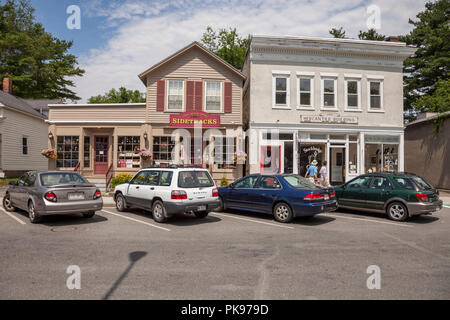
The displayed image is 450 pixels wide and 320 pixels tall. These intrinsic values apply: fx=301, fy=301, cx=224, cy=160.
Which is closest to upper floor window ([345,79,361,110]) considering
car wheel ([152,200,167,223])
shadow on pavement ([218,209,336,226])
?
shadow on pavement ([218,209,336,226])

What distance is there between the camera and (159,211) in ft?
30.1

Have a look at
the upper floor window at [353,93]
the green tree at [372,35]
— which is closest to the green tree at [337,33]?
the green tree at [372,35]

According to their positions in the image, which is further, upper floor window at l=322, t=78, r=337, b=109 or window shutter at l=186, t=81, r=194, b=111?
upper floor window at l=322, t=78, r=337, b=109

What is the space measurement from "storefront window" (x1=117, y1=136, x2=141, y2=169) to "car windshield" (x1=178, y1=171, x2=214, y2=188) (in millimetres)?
8824

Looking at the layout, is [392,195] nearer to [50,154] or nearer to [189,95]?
[189,95]

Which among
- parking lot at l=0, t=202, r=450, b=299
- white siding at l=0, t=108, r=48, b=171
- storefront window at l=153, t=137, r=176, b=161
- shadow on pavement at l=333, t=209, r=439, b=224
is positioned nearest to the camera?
parking lot at l=0, t=202, r=450, b=299

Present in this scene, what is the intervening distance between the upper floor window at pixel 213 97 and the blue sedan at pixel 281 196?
7868 millimetres

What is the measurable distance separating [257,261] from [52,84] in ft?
136

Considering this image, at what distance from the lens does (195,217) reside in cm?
1028

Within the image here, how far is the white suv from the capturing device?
8797mm

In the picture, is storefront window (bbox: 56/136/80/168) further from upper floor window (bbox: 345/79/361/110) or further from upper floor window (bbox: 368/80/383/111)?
upper floor window (bbox: 368/80/383/111)

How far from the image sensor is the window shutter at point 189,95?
1744 cm

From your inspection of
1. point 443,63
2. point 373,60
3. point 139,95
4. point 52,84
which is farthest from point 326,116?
point 139,95
